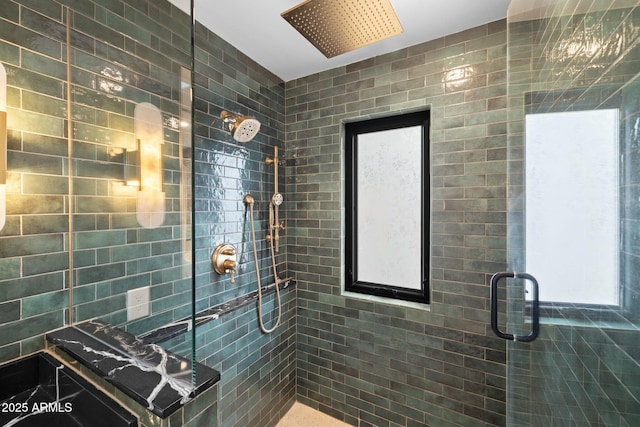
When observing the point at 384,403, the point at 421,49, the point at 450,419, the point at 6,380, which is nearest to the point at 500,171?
the point at 421,49

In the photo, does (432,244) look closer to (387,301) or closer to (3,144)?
(387,301)

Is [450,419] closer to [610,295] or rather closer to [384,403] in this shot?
[384,403]

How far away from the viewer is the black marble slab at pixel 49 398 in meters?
0.71

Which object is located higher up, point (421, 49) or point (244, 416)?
point (421, 49)

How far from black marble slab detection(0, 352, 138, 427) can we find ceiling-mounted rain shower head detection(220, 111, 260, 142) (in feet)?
4.40

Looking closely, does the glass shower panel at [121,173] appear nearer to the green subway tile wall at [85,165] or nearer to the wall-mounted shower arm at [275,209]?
the green subway tile wall at [85,165]

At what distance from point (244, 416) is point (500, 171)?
Result: 2.26m

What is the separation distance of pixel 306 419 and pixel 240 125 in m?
2.26

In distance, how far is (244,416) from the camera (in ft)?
5.53

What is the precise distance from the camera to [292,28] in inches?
61.4

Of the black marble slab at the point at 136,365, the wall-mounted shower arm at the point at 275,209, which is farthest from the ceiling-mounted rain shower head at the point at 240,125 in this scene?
the black marble slab at the point at 136,365

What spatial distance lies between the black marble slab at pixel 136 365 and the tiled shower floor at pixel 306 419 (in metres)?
1.56

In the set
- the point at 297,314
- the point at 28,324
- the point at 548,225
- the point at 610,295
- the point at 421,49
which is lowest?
the point at 297,314

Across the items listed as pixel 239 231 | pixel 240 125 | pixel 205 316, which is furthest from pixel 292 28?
pixel 205 316
